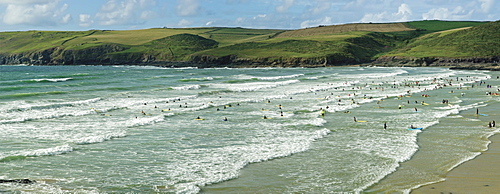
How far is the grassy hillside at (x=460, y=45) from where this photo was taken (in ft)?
474

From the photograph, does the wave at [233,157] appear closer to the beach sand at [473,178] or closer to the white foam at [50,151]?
the white foam at [50,151]

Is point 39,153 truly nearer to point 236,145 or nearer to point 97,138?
point 97,138

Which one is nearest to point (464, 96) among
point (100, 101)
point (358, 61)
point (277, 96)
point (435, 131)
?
point (277, 96)

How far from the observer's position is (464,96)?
5694 centimetres

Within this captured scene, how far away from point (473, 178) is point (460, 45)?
494 ft

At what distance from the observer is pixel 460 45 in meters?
155

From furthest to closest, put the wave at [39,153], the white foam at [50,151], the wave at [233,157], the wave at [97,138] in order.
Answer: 1. the wave at [97,138]
2. the white foam at [50,151]
3. the wave at [39,153]
4. the wave at [233,157]

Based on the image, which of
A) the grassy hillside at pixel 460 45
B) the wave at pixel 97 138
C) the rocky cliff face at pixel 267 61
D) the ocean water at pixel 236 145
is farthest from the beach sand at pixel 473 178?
the grassy hillside at pixel 460 45

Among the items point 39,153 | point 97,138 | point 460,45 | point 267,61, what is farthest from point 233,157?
point 460,45

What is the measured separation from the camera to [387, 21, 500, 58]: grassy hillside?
474 feet

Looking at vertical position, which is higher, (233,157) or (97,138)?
(97,138)

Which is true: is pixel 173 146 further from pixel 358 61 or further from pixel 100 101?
pixel 358 61

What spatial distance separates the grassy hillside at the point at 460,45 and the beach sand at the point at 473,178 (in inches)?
5190

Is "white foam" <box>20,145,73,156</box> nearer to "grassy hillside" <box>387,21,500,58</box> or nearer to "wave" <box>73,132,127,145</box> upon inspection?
"wave" <box>73,132,127,145</box>
